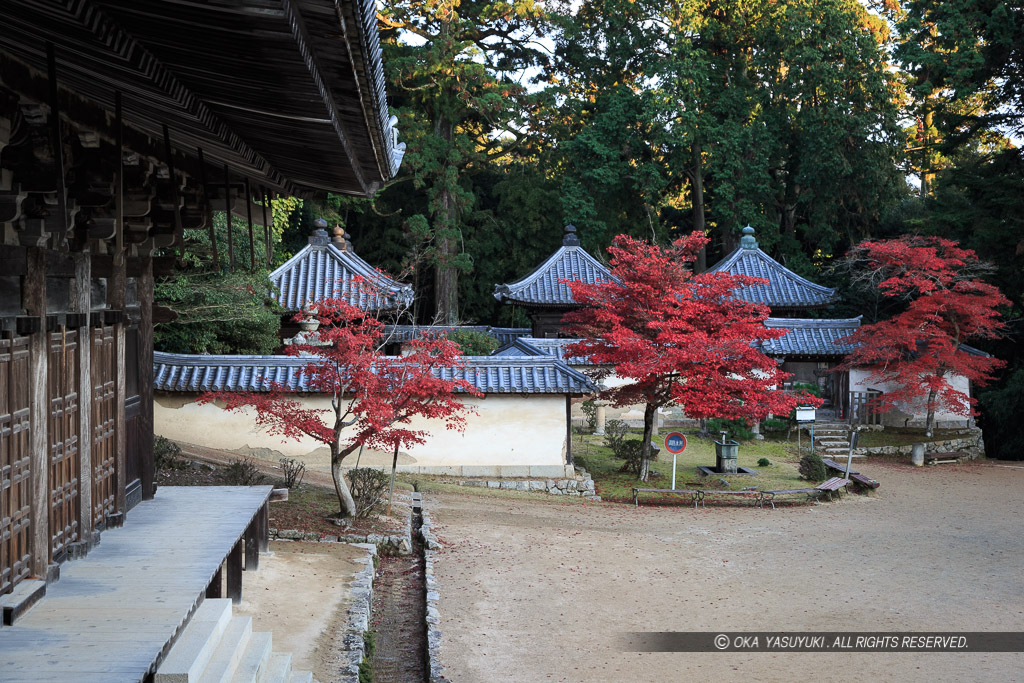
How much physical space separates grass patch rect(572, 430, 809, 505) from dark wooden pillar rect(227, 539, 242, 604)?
934 centimetres

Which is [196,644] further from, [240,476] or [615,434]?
[615,434]

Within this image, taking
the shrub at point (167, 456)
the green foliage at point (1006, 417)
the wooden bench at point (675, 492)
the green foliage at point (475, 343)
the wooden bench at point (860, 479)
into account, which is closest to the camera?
the shrub at point (167, 456)

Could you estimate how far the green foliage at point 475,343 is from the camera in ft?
75.2

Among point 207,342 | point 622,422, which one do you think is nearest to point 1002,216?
point 622,422

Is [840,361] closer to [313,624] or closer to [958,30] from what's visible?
[958,30]

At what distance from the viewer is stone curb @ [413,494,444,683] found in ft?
25.0

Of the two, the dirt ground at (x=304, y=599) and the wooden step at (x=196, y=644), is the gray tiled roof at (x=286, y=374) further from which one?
the wooden step at (x=196, y=644)

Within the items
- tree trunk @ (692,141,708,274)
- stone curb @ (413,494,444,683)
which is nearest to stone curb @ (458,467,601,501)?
stone curb @ (413,494,444,683)

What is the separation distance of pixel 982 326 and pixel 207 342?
1860 cm

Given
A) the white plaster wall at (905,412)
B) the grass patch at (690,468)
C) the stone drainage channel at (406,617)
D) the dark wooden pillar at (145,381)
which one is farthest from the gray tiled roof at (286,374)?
the white plaster wall at (905,412)

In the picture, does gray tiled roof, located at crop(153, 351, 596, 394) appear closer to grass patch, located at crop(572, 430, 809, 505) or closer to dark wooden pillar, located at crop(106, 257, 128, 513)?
grass patch, located at crop(572, 430, 809, 505)

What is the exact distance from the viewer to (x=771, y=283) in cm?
2825

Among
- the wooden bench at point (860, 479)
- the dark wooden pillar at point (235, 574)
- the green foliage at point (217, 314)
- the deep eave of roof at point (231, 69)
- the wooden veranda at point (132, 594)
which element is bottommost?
the wooden bench at point (860, 479)

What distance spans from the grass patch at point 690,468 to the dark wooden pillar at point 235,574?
934 centimetres
